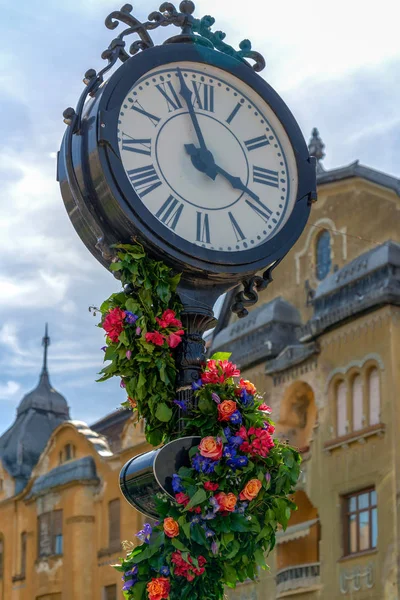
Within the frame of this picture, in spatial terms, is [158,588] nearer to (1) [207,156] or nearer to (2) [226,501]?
(2) [226,501]

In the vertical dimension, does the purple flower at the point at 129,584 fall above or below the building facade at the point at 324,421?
below

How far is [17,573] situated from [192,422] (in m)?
33.8

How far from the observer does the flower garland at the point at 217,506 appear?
15.1 feet

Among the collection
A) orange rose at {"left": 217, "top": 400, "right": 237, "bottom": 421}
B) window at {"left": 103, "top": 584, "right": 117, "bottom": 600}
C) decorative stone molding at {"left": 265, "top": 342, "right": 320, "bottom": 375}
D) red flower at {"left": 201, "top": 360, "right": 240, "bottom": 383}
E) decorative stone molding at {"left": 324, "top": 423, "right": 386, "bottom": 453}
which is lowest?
window at {"left": 103, "top": 584, "right": 117, "bottom": 600}

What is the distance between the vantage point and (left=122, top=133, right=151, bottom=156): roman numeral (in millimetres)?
5043

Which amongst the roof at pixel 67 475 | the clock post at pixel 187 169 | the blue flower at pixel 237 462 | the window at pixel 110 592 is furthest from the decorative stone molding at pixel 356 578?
the blue flower at pixel 237 462

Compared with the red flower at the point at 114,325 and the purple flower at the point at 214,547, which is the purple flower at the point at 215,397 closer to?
the red flower at the point at 114,325

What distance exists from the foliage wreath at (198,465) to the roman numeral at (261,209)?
564 millimetres

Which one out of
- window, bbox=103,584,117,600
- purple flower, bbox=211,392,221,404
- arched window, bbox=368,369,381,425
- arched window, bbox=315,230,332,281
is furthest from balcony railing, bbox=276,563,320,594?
purple flower, bbox=211,392,221,404

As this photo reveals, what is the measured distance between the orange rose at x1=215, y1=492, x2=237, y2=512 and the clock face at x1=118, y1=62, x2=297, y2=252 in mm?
1102

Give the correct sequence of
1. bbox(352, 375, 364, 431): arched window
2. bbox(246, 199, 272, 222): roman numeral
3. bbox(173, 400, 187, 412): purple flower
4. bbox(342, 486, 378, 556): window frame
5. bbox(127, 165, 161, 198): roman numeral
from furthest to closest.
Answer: bbox(352, 375, 364, 431): arched window, bbox(342, 486, 378, 556): window frame, bbox(246, 199, 272, 222): roman numeral, bbox(127, 165, 161, 198): roman numeral, bbox(173, 400, 187, 412): purple flower

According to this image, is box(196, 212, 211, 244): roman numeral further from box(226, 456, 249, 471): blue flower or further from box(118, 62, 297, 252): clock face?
box(226, 456, 249, 471): blue flower

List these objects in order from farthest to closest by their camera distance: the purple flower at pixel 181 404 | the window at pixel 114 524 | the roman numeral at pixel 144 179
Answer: the window at pixel 114 524 < the roman numeral at pixel 144 179 < the purple flower at pixel 181 404

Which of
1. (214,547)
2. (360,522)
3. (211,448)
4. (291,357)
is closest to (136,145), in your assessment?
(211,448)
